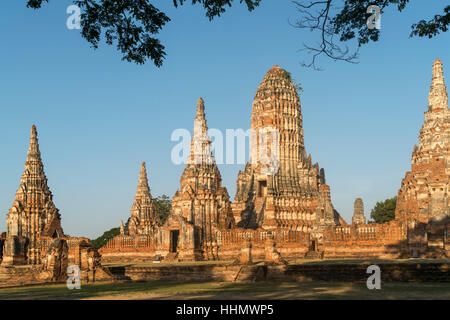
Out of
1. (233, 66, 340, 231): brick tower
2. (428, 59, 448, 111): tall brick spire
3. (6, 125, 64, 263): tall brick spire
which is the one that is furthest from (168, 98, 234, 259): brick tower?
(428, 59, 448, 111): tall brick spire

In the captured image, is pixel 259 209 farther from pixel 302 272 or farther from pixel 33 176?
pixel 302 272

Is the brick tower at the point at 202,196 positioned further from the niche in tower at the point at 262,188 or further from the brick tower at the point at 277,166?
the niche in tower at the point at 262,188

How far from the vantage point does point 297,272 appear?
2214 cm

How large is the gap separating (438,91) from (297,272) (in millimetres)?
22514

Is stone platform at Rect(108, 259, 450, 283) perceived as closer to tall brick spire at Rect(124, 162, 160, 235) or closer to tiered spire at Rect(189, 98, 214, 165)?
tiered spire at Rect(189, 98, 214, 165)

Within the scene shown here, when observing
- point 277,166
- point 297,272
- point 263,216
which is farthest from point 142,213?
point 297,272

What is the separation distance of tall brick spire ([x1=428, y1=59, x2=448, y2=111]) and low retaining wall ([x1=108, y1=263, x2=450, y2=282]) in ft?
70.9

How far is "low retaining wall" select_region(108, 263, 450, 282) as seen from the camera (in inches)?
762

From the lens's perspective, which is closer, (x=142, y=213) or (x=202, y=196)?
(x=202, y=196)

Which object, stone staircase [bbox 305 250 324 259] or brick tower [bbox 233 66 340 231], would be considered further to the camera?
brick tower [bbox 233 66 340 231]

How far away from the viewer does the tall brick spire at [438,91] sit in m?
39.3

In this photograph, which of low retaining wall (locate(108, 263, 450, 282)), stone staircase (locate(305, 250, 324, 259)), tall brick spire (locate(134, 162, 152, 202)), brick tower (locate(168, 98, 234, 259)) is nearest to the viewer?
low retaining wall (locate(108, 263, 450, 282))

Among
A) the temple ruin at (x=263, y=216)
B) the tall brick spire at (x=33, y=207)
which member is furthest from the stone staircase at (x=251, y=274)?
the tall brick spire at (x=33, y=207)
